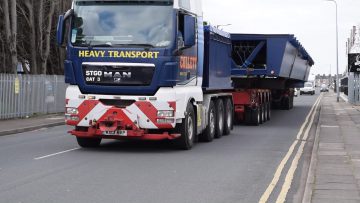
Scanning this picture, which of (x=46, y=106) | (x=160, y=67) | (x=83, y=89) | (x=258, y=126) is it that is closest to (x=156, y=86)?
(x=160, y=67)

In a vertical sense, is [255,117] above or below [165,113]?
below

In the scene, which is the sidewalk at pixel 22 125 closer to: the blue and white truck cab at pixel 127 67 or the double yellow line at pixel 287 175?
the blue and white truck cab at pixel 127 67

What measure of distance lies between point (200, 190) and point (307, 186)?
5.39 feet

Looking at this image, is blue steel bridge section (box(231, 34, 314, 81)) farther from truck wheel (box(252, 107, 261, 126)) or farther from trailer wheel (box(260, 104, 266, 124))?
trailer wheel (box(260, 104, 266, 124))

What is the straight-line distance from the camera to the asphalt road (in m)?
8.51

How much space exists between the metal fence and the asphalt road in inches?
315

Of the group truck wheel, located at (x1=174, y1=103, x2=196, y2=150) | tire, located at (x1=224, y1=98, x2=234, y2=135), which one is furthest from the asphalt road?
tire, located at (x1=224, y1=98, x2=234, y2=135)

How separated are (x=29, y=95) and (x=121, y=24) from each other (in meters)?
14.4

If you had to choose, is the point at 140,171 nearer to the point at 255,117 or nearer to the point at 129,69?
the point at 129,69

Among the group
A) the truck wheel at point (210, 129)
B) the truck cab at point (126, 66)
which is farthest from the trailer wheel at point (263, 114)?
the truck cab at point (126, 66)

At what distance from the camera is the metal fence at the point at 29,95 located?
24453 millimetres

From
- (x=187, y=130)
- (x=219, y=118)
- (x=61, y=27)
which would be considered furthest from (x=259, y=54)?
(x=61, y=27)

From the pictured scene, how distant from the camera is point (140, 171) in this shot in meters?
10.8

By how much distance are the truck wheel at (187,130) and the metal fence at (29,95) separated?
11.8 metres
